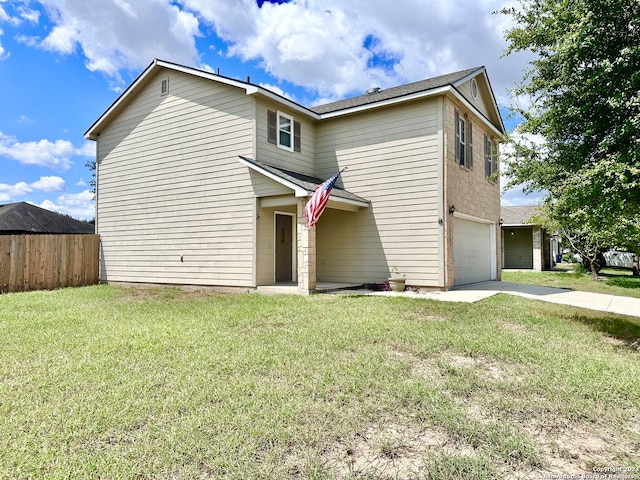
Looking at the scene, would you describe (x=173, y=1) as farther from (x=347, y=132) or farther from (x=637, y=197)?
(x=637, y=197)

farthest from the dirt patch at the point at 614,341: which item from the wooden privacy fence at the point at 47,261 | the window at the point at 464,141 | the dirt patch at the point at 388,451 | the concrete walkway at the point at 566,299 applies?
the wooden privacy fence at the point at 47,261

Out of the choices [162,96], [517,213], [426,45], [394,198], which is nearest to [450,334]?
[394,198]

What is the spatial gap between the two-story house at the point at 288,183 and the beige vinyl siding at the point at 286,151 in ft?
0.13

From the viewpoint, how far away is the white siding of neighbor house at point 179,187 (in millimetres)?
11445

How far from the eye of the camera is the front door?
1225 cm

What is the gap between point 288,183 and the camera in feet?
32.9

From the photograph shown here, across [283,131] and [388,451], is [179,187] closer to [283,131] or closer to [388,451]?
[283,131]

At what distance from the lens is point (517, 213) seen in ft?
80.1

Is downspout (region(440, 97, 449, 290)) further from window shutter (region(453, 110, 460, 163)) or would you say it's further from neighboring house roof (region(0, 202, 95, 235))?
neighboring house roof (region(0, 202, 95, 235))

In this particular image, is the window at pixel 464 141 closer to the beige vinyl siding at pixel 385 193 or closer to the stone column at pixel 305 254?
the beige vinyl siding at pixel 385 193

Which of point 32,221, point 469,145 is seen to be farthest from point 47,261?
point 469,145

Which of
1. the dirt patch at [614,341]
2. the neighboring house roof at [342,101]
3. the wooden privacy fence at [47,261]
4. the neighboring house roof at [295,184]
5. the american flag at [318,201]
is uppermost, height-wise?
the neighboring house roof at [342,101]

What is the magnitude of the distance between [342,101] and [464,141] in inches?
183

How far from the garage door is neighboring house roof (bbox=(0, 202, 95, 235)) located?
Answer: 19721 mm
